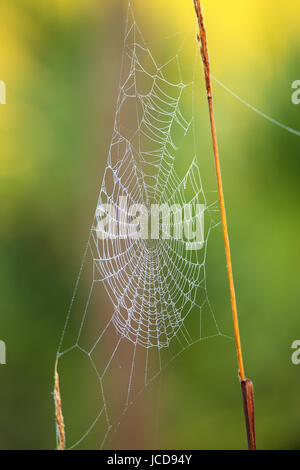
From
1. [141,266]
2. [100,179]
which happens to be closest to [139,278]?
[141,266]

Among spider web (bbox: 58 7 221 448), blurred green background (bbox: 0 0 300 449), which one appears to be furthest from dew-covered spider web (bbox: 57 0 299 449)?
blurred green background (bbox: 0 0 300 449)

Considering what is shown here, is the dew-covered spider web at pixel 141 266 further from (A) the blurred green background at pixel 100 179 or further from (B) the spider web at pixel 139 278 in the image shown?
(A) the blurred green background at pixel 100 179

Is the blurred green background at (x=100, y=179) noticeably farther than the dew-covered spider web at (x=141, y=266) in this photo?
Yes

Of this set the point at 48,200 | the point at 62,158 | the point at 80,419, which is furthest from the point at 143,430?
the point at 62,158

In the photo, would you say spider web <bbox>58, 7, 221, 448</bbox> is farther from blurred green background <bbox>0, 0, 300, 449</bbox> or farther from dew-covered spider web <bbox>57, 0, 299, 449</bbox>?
blurred green background <bbox>0, 0, 300, 449</bbox>

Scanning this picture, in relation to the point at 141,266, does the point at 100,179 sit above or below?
above

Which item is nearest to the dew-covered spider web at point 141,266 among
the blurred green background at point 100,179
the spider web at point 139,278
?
the spider web at point 139,278

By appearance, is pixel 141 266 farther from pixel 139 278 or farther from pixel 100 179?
pixel 100 179

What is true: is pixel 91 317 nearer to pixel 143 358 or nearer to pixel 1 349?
pixel 143 358
